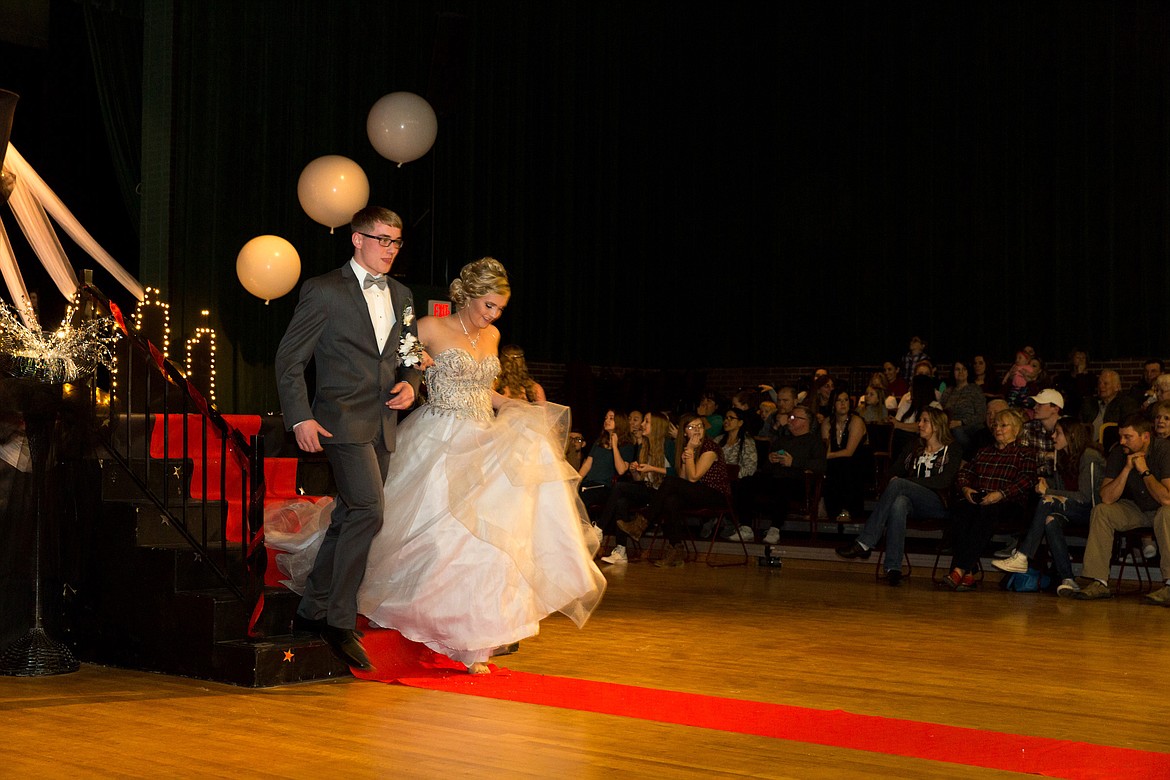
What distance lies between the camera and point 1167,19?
36.6ft

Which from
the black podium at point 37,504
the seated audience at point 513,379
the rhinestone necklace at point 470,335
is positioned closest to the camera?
the black podium at point 37,504

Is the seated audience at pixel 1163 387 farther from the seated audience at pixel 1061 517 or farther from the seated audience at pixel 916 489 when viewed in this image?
the seated audience at pixel 916 489

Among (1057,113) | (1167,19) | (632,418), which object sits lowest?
(632,418)

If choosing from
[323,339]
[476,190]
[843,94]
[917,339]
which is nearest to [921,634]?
[323,339]

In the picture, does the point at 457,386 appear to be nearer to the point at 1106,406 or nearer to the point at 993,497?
the point at 993,497

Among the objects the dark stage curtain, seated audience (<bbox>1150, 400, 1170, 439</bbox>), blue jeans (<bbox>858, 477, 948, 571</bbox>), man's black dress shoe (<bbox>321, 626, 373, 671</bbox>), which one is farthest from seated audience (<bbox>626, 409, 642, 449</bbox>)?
man's black dress shoe (<bbox>321, 626, 373, 671</bbox>)

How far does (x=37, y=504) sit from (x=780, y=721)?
3.02 m

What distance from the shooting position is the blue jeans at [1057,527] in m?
7.50

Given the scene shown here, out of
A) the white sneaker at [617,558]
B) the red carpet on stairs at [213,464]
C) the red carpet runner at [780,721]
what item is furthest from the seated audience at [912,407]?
the red carpet runner at [780,721]

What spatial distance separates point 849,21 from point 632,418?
5924 mm

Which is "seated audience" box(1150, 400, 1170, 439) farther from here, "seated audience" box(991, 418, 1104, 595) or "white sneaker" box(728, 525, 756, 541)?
"white sneaker" box(728, 525, 756, 541)

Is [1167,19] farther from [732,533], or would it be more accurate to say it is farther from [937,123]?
[732,533]

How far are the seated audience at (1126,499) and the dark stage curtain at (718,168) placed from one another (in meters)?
4.17

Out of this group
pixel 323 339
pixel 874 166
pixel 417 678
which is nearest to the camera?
pixel 323 339
